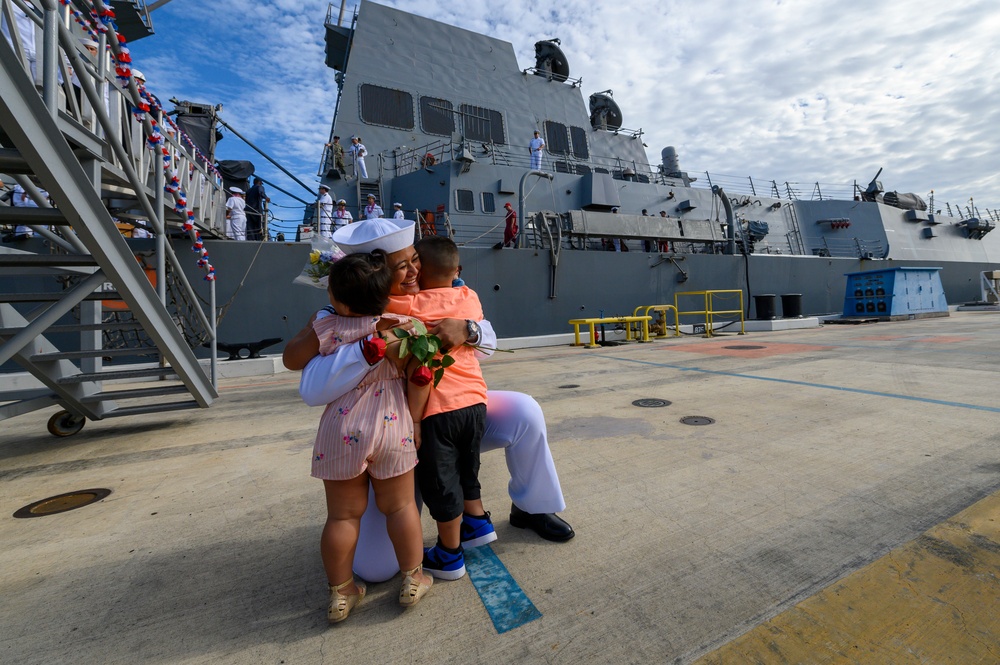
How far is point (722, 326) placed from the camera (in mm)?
12883

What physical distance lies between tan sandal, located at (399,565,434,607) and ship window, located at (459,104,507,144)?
14811mm

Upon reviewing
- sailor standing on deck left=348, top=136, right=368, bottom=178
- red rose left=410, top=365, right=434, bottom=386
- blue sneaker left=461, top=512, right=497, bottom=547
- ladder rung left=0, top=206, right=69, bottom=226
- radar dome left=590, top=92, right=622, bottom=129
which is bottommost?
blue sneaker left=461, top=512, right=497, bottom=547

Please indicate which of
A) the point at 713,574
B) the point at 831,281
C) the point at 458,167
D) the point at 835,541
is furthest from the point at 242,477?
the point at 831,281

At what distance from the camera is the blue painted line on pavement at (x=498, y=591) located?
1.43m

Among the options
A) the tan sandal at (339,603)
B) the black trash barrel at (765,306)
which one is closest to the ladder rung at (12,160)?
the tan sandal at (339,603)

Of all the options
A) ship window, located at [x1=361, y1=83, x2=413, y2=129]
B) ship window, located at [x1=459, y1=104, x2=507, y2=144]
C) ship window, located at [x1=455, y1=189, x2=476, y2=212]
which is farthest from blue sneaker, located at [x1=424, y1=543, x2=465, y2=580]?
ship window, located at [x1=459, y1=104, x2=507, y2=144]

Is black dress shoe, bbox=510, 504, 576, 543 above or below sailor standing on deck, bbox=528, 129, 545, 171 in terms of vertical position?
below

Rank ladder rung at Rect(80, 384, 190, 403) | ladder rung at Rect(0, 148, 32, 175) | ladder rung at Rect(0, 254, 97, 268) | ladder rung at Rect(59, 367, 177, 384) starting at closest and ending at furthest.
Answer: ladder rung at Rect(0, 148, 32, 175), ladder rung at Rect(0, 254, 97, 268), ladder rung at Rect(59, 367, 177, 384), ladder rung at Rect(80, 384, 190, 403)

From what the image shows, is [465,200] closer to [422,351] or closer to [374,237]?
[374,237]

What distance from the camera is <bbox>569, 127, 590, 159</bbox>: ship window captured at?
658 inches

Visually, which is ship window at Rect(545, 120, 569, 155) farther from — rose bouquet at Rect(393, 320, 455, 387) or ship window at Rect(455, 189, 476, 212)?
rose bouquet at Rect(393, 320, 455, 387)

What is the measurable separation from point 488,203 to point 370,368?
1197 cm

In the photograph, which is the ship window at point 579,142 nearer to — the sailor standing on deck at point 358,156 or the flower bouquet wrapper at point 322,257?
the sailor standing on deck at point 358,156

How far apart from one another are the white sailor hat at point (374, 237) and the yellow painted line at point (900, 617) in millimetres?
1564
